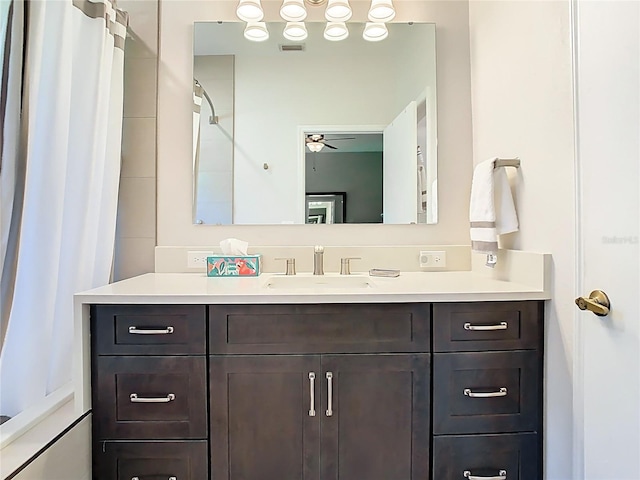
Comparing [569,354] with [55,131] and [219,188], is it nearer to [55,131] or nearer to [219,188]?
[219,188]

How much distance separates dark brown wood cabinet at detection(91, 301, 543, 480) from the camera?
126 cm

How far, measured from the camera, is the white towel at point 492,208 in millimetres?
1530

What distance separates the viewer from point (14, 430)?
1.11m

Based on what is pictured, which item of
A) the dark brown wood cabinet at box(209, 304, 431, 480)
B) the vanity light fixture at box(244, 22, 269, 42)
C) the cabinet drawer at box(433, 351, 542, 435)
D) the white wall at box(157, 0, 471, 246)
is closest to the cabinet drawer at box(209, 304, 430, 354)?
the dark brown wood cabinet at box(209, 304, 431, 480)

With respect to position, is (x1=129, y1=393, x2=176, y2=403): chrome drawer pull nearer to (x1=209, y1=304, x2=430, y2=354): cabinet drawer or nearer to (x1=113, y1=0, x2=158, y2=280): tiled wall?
(x1=209, y1=304, x2=430, y2=354): cabinet drawer

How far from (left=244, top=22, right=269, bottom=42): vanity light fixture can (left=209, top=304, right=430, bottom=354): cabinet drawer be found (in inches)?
53.7

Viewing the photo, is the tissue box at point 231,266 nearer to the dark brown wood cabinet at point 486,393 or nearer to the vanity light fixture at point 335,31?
the dark brown wood cabinet at point 486,393

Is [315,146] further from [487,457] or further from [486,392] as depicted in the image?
[487,457]

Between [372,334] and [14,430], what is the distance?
107 cm

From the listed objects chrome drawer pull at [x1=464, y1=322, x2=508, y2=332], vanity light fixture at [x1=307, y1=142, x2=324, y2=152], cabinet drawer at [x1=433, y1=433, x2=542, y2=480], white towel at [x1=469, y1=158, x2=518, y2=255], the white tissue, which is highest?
vanity light fixture at [x1=307, y1=142, x2=324, y2=152]

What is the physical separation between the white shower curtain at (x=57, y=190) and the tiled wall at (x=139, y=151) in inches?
8.6

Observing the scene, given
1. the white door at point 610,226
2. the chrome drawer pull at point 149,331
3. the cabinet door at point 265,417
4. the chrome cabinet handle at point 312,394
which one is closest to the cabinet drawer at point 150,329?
the chrome drawer pull at point 149,331

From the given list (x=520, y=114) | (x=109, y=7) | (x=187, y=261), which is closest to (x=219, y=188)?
(x=187, y=261)

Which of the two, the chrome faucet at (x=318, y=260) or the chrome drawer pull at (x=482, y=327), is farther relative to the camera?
the chrome faucet at (x=318, y=260)
